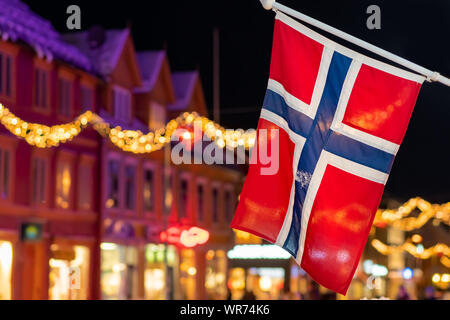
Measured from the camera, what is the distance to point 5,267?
31047mm

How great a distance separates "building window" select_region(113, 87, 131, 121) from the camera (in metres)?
40.9

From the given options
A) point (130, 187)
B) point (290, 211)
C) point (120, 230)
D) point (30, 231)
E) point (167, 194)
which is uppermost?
point (130, 187)

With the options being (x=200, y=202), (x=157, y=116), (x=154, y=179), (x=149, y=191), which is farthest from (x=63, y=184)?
(x=200, y=202)

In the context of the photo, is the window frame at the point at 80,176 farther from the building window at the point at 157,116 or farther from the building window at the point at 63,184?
the building window at the point at 157,116

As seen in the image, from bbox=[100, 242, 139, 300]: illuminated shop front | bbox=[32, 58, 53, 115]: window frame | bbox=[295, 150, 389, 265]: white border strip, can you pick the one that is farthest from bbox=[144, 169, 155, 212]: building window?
bbox=[295, 150, 389, 265]: white border strip

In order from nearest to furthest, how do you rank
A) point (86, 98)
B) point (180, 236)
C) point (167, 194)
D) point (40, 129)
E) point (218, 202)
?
point (40, 129)
point (86, 98)
point (180, 236)
point (167, 194)
point (218, 202)

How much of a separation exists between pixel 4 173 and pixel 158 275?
13.5 meters

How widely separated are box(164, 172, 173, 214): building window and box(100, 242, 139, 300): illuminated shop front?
13.9ft

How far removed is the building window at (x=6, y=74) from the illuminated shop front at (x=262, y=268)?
2800 cm

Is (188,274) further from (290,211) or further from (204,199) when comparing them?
(290,211)

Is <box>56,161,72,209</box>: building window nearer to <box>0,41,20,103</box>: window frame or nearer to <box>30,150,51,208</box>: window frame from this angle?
<box>30,150,51,208</box>: window frame

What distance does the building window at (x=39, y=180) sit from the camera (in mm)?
33625

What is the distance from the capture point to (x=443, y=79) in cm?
645

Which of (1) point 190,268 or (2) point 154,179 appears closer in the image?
(2) point 154,179
